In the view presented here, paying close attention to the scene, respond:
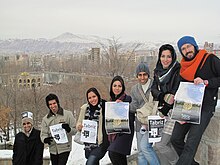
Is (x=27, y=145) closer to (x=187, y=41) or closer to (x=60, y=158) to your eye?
(x=60, y=158)

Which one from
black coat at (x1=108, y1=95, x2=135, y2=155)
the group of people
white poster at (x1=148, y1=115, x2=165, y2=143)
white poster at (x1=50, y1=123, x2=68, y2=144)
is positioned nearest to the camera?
the group of people

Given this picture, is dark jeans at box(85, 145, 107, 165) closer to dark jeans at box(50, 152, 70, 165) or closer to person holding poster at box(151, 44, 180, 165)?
dark jeans at box(50, 152, 70, 165)

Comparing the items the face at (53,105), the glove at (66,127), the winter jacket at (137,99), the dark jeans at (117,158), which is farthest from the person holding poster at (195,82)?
the face at (53,105)

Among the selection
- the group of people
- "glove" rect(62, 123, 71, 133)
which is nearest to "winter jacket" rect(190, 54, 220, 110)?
the group of people

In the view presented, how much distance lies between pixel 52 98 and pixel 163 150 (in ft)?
4.84

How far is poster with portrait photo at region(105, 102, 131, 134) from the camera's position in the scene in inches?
129

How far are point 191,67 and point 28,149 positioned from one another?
90.3 inches

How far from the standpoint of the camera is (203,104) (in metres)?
2.86

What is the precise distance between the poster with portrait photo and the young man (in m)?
0.61

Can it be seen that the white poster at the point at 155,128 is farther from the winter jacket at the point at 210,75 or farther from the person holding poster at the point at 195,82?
the winter jacket at the point at 210,75

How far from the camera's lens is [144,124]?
10.7 feet

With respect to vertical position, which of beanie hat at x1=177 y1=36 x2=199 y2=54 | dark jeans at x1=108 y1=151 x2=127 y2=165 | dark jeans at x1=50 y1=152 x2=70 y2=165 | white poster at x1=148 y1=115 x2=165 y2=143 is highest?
beanie hat at x1=177 y1=36 x2=199 y2=54

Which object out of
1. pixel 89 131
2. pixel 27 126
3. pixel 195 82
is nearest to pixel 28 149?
pixel 27 126

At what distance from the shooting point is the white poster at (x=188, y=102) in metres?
2.80
